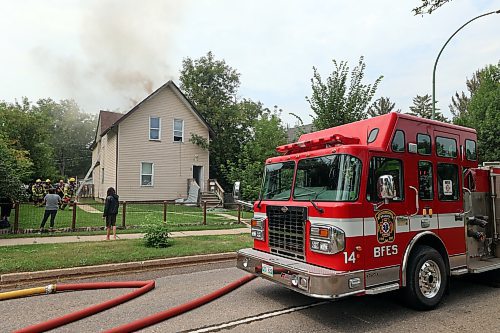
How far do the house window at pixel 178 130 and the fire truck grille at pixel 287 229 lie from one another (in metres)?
20.2

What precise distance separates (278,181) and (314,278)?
2022mm

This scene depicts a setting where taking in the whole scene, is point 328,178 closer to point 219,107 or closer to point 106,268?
point 106,268

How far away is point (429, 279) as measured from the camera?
17.7ft

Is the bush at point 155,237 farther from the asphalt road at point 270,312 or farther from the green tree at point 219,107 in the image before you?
the green tree at point 219,107

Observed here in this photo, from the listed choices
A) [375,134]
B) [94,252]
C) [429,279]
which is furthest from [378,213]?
[94,252]

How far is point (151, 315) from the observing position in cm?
496

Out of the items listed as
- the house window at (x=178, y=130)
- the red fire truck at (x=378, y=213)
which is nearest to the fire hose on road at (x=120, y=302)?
the red fire truck at (x=378, y=213)

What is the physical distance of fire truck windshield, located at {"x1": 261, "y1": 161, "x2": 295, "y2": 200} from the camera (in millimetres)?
5812

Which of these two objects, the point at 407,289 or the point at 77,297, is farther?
the point at 77,297

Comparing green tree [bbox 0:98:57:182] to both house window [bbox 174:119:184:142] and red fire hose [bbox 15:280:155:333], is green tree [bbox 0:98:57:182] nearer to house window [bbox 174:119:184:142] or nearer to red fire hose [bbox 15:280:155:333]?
house window [bbox 174:119:184:142]

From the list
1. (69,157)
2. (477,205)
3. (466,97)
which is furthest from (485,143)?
(69,157)

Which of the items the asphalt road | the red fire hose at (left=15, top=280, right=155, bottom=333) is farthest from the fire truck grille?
the red fire hose at (left=15, top=280, right=155, bottom=333)

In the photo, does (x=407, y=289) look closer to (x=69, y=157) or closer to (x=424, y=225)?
(x=424, y=225)

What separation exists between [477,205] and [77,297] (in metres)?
6.85
